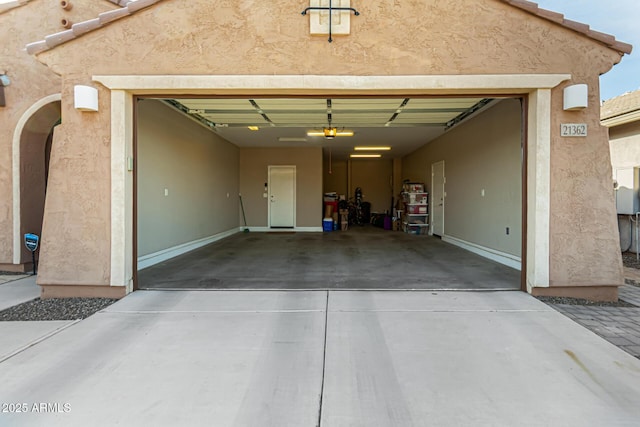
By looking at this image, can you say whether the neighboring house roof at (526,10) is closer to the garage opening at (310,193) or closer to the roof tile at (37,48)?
the roof tile at (37,48)

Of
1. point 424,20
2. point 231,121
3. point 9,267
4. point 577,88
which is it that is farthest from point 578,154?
point 9,267

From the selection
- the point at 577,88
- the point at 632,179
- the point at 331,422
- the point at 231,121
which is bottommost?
the point at 331,422

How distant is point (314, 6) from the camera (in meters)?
3.78

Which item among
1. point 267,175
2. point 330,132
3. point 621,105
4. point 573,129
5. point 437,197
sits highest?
point 621,105

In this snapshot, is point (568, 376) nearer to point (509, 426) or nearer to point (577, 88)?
point (509, 426)

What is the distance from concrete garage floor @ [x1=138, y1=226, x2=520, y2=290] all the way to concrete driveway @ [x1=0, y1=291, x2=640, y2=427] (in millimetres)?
928

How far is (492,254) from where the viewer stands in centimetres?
630

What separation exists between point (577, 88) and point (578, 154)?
67 centimetres

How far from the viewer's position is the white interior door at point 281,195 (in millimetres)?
11484

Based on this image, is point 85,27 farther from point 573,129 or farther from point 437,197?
point 437,197

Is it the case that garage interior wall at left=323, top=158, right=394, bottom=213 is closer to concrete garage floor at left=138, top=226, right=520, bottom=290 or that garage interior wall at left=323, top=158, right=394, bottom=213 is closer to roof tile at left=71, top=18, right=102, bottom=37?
concrete garage floor at left=138, top=226, right=520, bottom=290

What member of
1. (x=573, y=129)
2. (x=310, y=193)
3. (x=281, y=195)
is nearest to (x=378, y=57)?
(x=573, y=129)

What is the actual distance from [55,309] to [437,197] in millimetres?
8542

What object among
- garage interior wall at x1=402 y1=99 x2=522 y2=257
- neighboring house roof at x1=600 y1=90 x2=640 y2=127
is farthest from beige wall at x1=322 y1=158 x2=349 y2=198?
neighboring house roof at x1=600 y1=90 x2=640 y2=127
